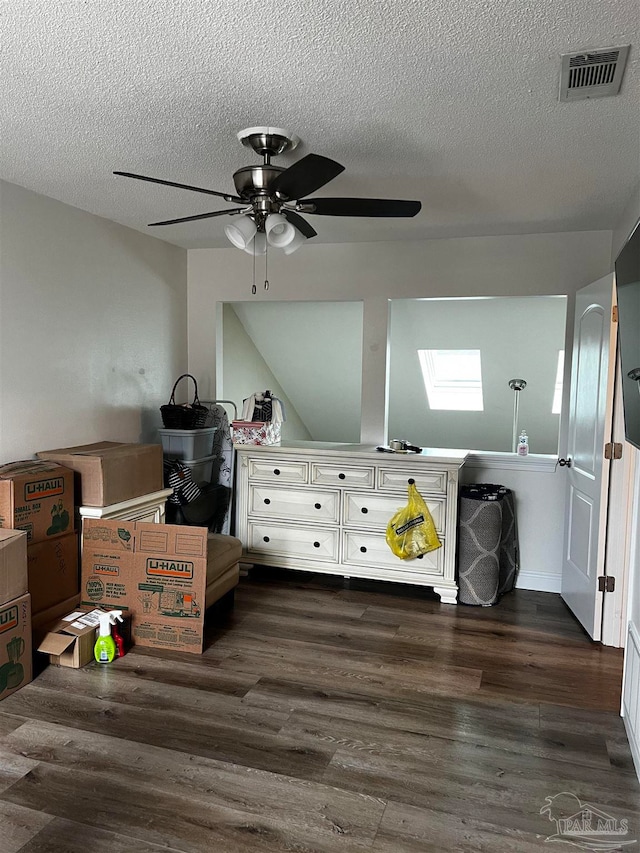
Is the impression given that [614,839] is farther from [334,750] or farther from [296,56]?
[296,56]

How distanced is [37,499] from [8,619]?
1.97ft

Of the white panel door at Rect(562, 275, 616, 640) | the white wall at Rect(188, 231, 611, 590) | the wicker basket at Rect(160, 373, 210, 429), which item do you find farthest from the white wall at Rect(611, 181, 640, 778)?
the wicker basket at Rect(160, 373, 210, 429)

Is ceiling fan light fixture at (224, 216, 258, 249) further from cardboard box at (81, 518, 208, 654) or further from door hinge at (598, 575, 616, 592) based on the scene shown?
door hinge at (598, 575, 616, 592)

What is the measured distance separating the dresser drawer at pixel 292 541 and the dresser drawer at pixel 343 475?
323 millimetres

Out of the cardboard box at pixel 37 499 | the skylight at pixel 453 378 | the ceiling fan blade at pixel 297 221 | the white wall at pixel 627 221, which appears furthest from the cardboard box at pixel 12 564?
the skylight at pixel 453 378

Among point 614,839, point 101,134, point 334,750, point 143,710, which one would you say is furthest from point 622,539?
point 101,134

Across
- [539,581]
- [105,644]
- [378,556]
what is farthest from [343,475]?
[105,644]

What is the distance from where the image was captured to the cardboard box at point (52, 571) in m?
3.04

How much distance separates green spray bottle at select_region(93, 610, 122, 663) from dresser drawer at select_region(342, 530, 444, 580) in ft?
5.36

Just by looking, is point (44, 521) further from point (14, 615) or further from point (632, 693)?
point (632, 693)

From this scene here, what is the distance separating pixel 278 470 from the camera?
430 centimetres

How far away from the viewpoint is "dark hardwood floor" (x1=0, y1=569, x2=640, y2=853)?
76.2 inches

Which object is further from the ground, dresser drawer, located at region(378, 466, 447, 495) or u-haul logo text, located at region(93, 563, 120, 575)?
dresser drawer, located at region(378, 466, 447, 495)

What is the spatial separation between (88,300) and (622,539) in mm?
3310
